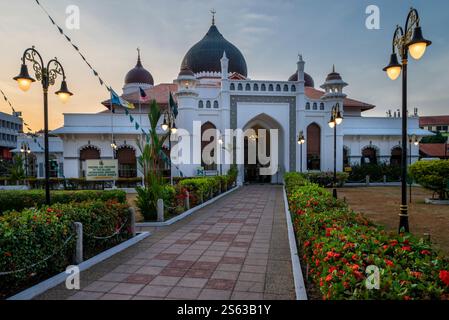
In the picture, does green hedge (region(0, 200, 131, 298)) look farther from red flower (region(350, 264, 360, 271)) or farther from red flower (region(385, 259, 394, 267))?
red flower (region(385, 259, 394, 267))

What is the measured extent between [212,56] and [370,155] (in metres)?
19.0

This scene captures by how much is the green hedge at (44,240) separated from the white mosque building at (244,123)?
18.8 meters

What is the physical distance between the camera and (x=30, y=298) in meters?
4.89

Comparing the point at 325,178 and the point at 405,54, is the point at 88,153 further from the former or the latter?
the point at 405,54

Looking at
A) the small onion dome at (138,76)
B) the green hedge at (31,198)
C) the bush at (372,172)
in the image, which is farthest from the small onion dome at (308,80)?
the green hedge at (31,198)

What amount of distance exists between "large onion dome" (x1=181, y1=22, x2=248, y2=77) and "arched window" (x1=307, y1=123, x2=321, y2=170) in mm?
9410

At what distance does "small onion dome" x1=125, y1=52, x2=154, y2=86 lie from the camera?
120 ft

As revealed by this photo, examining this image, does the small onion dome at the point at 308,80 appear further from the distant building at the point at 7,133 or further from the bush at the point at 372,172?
the distant building at the point at 7,133

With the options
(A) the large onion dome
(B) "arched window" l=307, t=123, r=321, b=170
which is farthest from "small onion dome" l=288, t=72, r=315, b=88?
(B) "arched window" l=307, t=123, r=321, b=170

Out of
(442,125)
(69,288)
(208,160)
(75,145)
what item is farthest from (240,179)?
(442,125)

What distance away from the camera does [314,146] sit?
28938 millimetres

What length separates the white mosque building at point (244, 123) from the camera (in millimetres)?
27234

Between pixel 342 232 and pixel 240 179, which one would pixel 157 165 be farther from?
pixel 240 179
